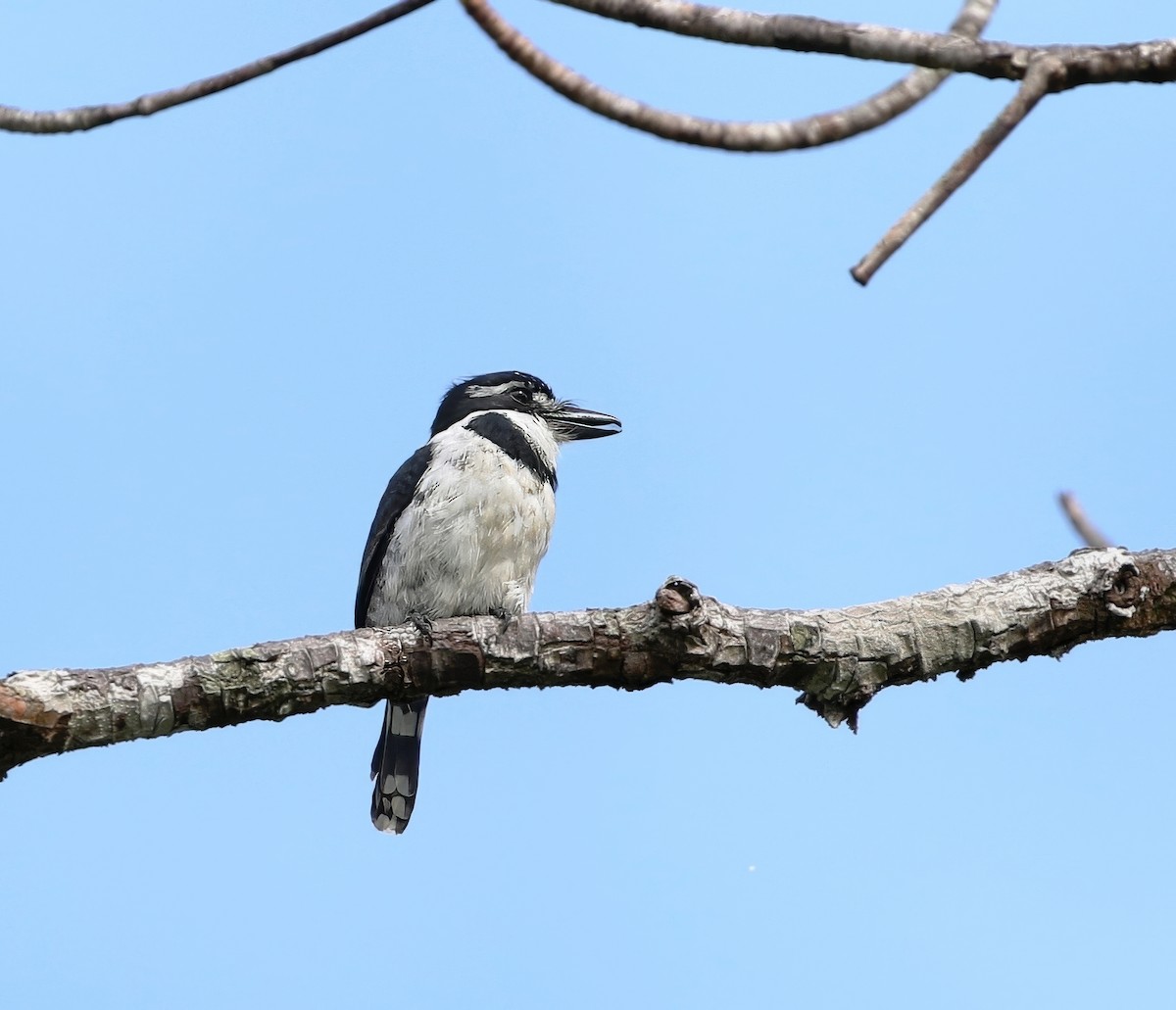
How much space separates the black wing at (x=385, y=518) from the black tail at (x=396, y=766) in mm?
471

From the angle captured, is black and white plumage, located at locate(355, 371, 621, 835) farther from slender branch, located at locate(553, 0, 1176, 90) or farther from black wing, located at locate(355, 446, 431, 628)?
slender branch, located at locate(553, 0, 1176, 90)

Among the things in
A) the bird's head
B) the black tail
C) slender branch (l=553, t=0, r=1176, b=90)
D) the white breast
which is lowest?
the black tail

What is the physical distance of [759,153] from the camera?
152 cm

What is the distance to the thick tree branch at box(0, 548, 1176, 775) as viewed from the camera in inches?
Result: 145

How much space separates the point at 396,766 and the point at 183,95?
484cm

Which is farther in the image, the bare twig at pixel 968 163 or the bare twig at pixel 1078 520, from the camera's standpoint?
the bare twig at pixel 1078 520

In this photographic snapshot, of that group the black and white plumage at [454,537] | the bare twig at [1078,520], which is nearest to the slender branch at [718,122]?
the bare twig at [1078,520]

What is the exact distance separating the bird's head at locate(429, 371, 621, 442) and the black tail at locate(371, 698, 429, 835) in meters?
1.40

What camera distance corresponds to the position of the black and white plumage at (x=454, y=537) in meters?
5.62

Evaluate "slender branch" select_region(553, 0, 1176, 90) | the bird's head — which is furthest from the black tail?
"slender branch" select_region(553, 0, 1176, 90)

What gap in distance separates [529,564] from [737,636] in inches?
83.5

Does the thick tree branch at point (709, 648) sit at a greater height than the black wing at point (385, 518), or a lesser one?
lesser

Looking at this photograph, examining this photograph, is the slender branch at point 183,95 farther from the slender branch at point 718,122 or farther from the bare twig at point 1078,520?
the bare twig at point 1078,520

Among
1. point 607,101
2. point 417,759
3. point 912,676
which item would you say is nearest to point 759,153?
point 607,101
